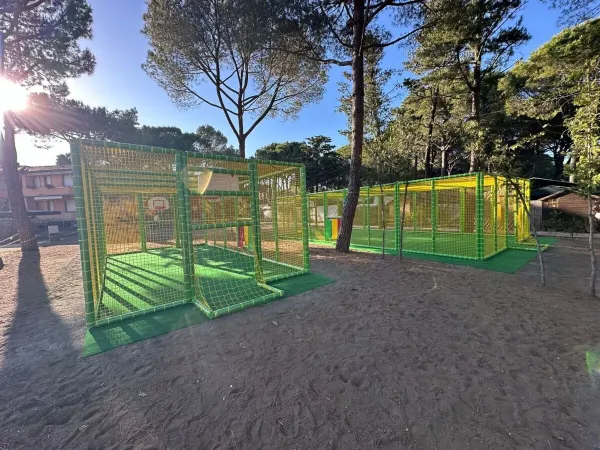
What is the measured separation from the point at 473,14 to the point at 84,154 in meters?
10.8

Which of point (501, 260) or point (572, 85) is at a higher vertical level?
point (572, 85)

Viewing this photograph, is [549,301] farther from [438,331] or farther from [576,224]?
[576,224]

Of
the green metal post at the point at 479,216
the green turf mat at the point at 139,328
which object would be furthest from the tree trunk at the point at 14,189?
the green metal post at the point at 479,216

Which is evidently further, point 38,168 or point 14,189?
point 38,168

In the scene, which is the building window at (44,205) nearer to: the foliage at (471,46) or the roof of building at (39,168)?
the roof of building at (39,168)

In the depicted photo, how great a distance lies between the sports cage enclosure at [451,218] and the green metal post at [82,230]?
5974mm

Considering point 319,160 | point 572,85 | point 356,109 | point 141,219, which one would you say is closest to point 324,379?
point 356,109

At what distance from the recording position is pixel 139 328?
10.1 feet

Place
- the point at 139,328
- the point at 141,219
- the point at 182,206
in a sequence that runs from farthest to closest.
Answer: the point at 141,219, the point at 182,206, the point at 139,328

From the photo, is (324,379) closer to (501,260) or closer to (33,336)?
(33,336)

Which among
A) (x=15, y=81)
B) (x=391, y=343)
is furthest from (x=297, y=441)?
(x=15, y=81)

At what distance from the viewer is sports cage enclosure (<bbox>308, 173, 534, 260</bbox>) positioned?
6797mm

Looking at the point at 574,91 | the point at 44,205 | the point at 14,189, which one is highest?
the point at 574,91

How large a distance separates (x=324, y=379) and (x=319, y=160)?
24.6 metres
